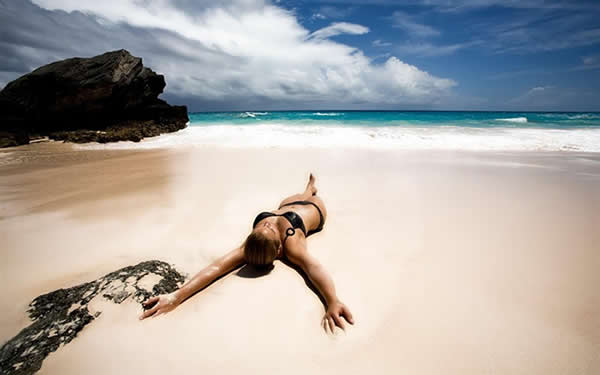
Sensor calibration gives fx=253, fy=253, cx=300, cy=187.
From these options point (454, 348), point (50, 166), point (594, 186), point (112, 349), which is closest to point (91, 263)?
point (112, 349)

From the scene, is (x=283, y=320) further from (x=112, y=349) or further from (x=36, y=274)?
(x=36, y=274)

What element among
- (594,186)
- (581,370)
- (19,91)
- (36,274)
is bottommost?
(581,370)

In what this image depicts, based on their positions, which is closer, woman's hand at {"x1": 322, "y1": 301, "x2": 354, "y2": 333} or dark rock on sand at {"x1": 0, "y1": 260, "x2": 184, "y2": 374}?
dark rock on sand at {"x1": 0, "y1": 260, "x2": 184, "y2": 374}

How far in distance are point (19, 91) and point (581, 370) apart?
2069 centimetres

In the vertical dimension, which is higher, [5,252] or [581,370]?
[5,252]

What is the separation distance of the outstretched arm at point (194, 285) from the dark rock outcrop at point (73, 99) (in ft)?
39.5

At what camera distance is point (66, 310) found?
177 cm

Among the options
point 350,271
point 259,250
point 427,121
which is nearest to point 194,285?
point 259,250

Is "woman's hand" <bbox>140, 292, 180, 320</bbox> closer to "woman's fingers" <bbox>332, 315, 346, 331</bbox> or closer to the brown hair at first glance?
the brown hair

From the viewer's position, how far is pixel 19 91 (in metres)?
13.0

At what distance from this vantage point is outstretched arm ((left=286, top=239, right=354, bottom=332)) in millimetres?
1812

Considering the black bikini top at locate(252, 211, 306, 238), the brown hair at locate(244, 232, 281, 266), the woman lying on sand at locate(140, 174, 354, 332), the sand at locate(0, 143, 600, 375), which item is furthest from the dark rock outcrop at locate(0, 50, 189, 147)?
the brown hair at locate(244, 232, 281, 266)

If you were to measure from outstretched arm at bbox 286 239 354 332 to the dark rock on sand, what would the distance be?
1065mm

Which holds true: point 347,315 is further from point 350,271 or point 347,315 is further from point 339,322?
point 350,271
